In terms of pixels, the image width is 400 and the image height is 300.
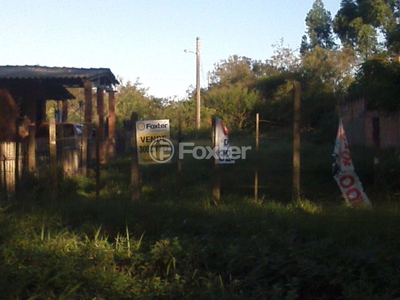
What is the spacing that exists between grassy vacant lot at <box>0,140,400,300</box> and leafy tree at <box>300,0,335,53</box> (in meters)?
39.7

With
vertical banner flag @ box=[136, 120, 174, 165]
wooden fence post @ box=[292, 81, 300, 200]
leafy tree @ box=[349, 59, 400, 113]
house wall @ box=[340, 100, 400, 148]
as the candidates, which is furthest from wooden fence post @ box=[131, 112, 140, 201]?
house wall @ box=[340, 100, 400, 148]

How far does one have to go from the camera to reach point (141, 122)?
405 inches

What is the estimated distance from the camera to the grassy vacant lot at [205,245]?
5.71m

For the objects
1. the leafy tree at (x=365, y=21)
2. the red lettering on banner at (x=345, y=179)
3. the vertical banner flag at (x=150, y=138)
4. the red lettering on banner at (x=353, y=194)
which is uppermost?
the leafy tree at (x=365, y=21)

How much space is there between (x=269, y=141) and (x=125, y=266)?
241 inches

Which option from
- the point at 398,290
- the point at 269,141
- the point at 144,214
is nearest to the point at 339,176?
the point at 269,141

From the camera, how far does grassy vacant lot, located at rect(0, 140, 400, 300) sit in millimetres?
5711

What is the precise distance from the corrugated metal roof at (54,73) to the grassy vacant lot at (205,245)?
1034cm

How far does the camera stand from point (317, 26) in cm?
4909

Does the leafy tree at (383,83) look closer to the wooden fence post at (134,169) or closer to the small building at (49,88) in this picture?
the wooden fence post at (134,169)

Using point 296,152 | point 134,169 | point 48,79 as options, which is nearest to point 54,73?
point 48,79

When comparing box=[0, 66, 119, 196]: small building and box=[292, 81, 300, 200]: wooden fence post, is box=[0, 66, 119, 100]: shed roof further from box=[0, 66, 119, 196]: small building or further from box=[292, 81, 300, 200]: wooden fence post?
box=[292, 81, 300, 200]: wooden fence post

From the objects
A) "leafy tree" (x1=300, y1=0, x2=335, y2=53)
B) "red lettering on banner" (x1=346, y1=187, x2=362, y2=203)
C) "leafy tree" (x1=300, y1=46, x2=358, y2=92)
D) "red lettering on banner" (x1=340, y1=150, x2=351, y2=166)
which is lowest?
"red lettering on banner" (x1=346, y1=187, x2=362, y2=203)

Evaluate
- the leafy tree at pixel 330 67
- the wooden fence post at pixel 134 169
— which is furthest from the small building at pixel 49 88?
the leafy tree at pixel 330 67
